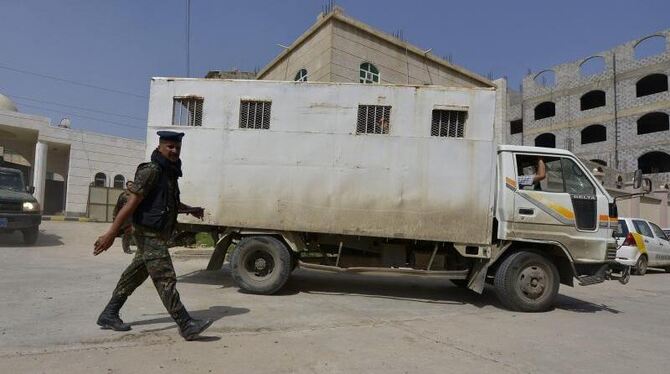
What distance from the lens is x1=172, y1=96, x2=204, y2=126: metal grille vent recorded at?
683cm

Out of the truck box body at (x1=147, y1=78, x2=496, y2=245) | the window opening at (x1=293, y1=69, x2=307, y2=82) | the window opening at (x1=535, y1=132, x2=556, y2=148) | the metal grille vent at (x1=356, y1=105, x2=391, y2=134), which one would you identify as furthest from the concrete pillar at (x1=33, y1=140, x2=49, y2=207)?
the window opening at (x1=535, y1=132, x2=556, y2=148)

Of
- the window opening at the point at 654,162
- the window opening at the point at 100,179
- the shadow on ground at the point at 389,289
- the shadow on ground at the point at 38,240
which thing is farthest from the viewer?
the window opening at the point at 654,162

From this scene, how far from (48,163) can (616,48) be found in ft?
140

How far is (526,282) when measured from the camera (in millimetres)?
6477

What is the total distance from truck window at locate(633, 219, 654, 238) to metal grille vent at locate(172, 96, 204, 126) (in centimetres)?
1208

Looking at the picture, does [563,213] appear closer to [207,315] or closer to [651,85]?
[207,315]

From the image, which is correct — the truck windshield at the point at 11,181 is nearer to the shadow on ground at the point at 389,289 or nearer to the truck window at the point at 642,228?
the shadow on ground at the point at 389,289

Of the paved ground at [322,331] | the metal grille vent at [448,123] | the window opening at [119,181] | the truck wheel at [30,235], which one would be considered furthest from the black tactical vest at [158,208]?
the window opening at [119,181]

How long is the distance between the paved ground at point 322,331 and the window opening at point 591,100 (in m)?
37.8

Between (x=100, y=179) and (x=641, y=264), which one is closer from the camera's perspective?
(x=641, y=264)

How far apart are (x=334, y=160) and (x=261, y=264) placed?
1.85 meters

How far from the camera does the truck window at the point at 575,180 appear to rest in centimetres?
662

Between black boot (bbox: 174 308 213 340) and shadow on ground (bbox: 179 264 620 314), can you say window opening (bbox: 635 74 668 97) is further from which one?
black boot (bbox: 174 308 213 340)

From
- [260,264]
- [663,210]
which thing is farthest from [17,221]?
[663,210]
